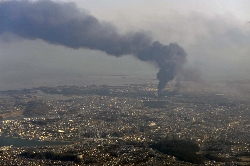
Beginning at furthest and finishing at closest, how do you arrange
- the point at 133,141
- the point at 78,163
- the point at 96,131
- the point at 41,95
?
the point at 41,95 < the point at 96,131 < the point at 133,141 < the point at 78,163

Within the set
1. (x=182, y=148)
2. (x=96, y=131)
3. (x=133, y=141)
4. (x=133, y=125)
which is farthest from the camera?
(x=133, y=125)

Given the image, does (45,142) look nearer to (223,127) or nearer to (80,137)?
(80,137)

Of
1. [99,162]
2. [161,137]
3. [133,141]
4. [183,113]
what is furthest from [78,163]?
[183,113]

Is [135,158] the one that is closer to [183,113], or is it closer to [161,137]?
[161,137]

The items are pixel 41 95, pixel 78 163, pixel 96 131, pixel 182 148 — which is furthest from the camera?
pixel 41 95

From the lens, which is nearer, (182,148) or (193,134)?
(182,148)

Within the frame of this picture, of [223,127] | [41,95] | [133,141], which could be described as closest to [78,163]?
[133,141]
